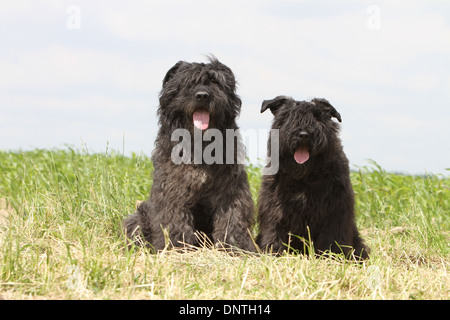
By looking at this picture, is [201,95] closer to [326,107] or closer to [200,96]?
[200,96]

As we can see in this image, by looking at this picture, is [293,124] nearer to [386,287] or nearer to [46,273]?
[386,287]

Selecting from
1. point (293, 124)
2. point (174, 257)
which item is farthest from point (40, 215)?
point (293, 124)

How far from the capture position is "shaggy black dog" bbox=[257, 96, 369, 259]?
194 inches

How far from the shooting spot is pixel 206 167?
508 centimetres

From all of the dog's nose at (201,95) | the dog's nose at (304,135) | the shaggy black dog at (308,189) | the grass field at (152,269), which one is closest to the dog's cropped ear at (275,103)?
the shaggy black dog at (308,189)

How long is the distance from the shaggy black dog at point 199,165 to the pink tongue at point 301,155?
568mm

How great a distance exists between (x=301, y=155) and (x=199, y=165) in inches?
37.8

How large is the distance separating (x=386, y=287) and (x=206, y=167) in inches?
75.5

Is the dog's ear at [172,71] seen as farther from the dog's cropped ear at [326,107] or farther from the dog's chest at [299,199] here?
the dog's chest at [299,199]

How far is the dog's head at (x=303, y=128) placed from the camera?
484cm

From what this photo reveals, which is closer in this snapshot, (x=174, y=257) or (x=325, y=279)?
(x=325, y=279)

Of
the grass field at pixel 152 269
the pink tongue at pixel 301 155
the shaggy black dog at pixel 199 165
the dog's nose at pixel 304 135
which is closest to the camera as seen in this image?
the grass field at pixel 152 269

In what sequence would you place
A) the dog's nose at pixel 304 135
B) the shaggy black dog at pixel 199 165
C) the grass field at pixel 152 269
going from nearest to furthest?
the grass field at pixel 152 269
the dog's nose at pixel 304 135
the shaggy black dog at pixel 199 165

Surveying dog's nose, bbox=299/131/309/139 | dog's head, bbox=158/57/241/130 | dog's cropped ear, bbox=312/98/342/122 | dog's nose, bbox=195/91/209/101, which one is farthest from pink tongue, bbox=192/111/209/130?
dog's cropped ear, bbox=312/98/342/122
